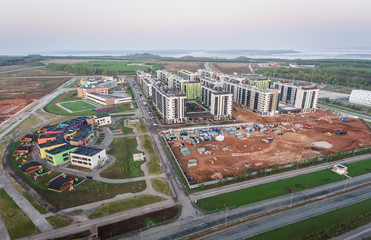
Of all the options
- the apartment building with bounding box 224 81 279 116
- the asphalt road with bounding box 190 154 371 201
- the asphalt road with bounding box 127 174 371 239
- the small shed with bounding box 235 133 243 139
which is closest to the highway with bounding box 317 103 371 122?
the apartment building with bounding box 224 81 279 116

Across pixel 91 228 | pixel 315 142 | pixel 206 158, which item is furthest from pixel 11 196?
pixel 315 142

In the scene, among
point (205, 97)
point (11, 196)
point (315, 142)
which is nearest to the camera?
point (11, 196)

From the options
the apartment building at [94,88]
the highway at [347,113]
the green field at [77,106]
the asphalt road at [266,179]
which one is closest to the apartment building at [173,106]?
the asphalt road at [266,179]

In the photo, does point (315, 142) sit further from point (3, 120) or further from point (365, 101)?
point (3, 120)

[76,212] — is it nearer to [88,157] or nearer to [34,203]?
[34,203]

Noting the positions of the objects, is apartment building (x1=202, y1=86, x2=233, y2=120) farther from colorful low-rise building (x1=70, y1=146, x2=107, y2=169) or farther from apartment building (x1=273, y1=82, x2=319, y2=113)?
colorful low-rise building (x1=70, y1=146, x2=107, y2=169)

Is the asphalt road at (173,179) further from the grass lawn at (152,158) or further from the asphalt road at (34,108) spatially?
the asphalt road at (34,108)
